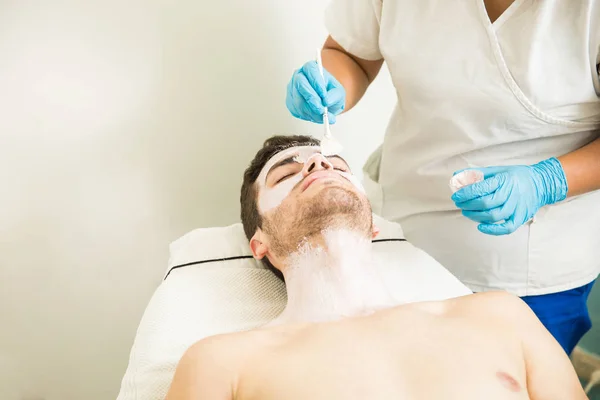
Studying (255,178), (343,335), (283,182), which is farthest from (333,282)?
(255,178)

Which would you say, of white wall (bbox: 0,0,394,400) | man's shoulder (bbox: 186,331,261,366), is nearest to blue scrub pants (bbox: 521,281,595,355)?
man's shoulder (bbox: 186,331,261,366)

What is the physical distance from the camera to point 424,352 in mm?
1094

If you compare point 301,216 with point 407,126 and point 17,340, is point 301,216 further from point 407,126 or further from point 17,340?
point 17,340

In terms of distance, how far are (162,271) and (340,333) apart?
96 centimetres

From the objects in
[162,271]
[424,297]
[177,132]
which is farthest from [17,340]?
[424,297]

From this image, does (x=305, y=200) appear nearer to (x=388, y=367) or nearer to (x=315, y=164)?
(x=315, y=164)

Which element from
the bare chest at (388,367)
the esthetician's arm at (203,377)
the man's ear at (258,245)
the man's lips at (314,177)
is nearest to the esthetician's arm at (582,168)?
the bare chest at (388,367)

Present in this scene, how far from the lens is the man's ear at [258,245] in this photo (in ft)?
4.64

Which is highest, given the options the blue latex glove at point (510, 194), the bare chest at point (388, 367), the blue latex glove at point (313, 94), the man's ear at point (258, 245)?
the blue latex glove at point (313, 94)

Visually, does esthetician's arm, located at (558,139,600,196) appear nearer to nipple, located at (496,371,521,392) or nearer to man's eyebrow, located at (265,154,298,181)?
nipple, located at (496,371,521,392)

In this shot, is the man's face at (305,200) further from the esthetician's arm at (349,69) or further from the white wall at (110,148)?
the white wall at (110,148)

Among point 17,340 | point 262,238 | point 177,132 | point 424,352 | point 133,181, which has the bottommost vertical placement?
point 17,340

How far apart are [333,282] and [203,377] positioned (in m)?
0.38

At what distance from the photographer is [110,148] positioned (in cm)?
176
